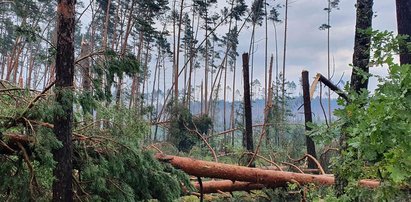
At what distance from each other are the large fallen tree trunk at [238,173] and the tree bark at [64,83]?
151 centimetres

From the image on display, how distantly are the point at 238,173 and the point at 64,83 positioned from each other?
3.02 meters

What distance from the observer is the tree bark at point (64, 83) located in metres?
2.93

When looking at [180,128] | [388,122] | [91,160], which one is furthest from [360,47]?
[180,128]

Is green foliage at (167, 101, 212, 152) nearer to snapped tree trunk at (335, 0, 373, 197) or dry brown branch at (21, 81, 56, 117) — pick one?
snapped tree trunk at (335, 0, 373, 197)

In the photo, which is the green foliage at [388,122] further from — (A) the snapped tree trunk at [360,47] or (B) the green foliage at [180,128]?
(B) the green foliage at [180,128]

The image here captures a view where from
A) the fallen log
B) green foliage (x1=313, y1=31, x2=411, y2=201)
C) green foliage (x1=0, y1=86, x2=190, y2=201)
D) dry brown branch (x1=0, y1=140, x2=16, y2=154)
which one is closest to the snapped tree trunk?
green foliage (x1=313, y1=31, x2=411, y2=201)

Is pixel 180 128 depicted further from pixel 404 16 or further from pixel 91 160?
pixel 91 160

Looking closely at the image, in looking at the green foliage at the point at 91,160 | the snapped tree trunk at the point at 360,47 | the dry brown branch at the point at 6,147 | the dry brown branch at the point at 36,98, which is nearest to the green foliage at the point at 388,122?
the snapped tree trunk at the point at 360,47

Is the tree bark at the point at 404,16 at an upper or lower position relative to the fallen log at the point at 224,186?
upper

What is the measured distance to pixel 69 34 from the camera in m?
2.97

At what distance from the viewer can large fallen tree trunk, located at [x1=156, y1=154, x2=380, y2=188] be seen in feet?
15.4

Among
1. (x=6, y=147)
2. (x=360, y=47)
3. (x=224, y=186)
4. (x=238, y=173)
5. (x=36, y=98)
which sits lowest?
(x=224, y=186)

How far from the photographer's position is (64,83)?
9.52 ft

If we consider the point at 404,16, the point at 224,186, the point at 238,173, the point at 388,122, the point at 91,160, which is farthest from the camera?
the point at 224,186
